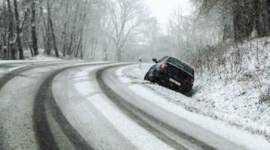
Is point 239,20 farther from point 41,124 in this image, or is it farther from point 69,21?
point 69,21

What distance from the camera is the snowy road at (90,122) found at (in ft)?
11.7

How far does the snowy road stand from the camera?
356 cm

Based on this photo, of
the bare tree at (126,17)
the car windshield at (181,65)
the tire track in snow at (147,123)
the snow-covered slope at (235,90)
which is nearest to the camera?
the tire track in snow at (147,123)

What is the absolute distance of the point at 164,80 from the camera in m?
9.39

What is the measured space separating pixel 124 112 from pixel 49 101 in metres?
1.88

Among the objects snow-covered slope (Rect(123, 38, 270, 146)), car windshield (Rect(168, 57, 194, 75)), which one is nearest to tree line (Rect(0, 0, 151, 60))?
car windshield (Rect(168, 57, 194, 75))

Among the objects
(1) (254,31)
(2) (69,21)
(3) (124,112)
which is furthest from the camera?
(2) (69,21)

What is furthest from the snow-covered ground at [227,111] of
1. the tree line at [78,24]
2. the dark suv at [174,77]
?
the tree line at [78,24]

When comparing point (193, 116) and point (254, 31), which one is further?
point (254, 31)

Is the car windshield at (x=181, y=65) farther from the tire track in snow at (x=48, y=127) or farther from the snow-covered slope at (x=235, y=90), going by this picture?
the tire track in snow at (x=48, y=127)

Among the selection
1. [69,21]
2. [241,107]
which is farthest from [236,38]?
[69,21]

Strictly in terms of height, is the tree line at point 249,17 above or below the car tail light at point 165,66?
above

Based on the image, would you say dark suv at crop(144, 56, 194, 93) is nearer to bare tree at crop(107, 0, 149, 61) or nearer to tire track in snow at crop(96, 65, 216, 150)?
tire track in snow at crop(96, 65, 216, 150)

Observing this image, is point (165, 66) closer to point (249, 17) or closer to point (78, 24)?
point (249, 17)
